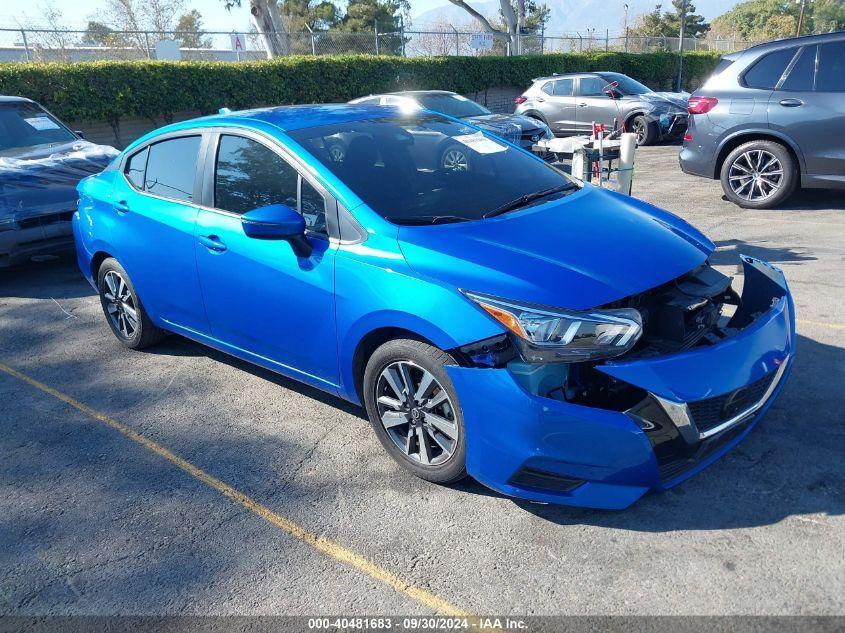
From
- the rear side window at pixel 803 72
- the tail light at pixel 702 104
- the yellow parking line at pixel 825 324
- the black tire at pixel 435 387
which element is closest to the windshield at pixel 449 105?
the tail light at pixel 702 104

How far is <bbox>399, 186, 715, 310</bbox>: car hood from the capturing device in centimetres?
298

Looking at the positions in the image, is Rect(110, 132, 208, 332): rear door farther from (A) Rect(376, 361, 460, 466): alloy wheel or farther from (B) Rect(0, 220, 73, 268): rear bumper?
(B) Rect(0, 220, 73, 268): rear bumper

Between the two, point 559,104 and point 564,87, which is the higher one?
point 564,87

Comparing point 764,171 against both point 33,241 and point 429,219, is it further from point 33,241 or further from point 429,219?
point 33,241

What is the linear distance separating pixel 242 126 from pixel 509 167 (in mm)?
1569

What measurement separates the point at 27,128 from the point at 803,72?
8790 mm

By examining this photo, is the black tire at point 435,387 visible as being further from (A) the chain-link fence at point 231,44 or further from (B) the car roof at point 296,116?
(A) the chain-link fence at point 231,44

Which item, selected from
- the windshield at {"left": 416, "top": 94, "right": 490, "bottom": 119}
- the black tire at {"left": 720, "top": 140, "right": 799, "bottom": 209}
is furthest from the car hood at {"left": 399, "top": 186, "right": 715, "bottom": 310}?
the windshield at {"left": 416, "top": 94, "right": 490, "bottom": 119}

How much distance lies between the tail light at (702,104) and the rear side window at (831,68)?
108 cm

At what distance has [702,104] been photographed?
332 inches

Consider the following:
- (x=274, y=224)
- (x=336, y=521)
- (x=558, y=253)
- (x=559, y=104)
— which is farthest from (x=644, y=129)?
(x=336, y=521)

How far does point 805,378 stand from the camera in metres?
4.10

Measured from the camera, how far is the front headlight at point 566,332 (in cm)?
285

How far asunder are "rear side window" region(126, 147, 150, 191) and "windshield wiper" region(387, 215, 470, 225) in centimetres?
223
